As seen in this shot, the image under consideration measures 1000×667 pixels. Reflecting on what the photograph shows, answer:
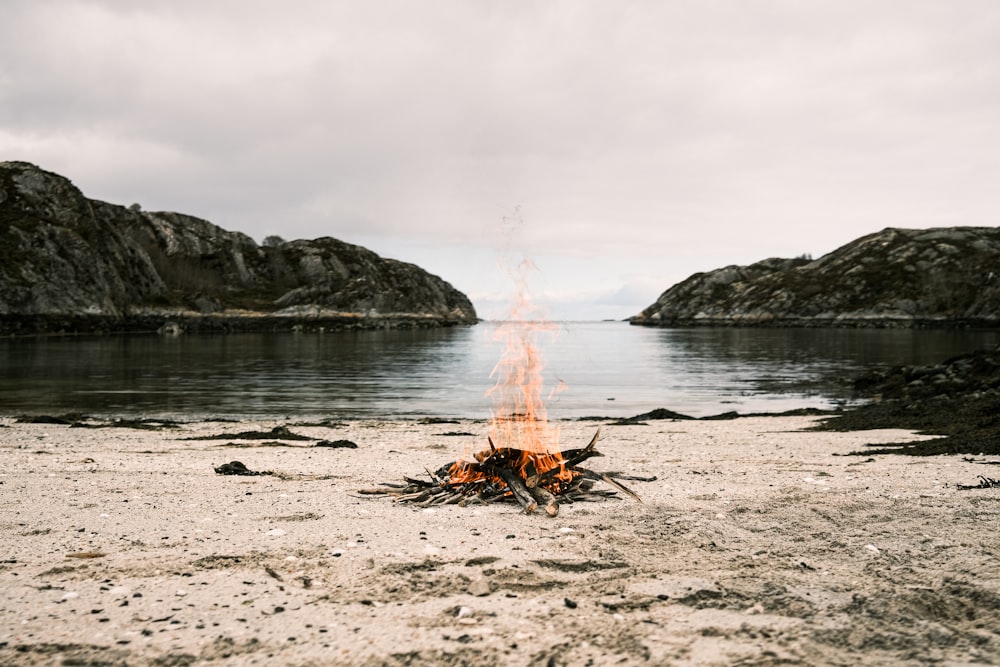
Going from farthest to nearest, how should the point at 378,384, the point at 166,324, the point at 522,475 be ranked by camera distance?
1. the point at 166,324
2. the point at 378,384
3. the point at 522,475

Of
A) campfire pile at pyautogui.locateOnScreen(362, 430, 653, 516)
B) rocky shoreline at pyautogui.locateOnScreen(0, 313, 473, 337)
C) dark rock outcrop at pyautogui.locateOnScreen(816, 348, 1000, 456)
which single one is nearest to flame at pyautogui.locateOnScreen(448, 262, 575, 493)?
campfire pile at pyautogui.locateOnScreen(362, 430, 653, 516)

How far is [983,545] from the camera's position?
7730 mm

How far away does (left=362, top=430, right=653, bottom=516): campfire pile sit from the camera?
34.7ft

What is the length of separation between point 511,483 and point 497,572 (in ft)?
11.6

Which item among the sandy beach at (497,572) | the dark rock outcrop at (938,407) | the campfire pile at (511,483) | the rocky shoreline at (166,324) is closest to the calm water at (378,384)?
the campfire pile at (511,483)

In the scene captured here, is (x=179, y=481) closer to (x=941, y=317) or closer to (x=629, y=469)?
(x=629, y=469)

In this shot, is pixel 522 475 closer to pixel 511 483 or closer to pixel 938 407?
pixel 511 483

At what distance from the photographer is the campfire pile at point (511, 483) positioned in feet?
34.7

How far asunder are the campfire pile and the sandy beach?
38 centimetres

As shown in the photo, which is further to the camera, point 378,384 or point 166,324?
point 166,324

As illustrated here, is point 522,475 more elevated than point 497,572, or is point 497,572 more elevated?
point 522,475

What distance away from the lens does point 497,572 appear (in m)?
7.23

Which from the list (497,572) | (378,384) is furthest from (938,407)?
(378,384)

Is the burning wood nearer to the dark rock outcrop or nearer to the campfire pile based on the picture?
the campfire pile
